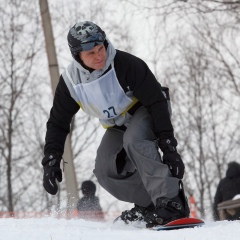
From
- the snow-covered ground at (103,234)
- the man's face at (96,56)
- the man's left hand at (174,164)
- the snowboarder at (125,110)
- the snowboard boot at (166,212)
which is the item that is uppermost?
the man's face at (96,56)

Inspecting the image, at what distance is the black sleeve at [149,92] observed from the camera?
4844mm

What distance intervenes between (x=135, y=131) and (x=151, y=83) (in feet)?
1.26

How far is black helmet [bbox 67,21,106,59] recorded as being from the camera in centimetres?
479

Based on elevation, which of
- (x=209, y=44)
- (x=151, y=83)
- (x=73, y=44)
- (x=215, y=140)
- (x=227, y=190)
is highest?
(x=209, y=44)

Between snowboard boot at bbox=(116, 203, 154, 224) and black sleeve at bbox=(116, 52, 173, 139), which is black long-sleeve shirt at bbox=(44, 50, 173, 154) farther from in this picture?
snowboard boot at bbox=(116, 203, 154, 224)

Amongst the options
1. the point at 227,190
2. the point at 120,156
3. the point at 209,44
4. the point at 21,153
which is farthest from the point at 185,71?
the point at 120,156

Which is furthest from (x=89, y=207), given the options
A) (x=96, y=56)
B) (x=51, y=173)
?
(x=96, y=56)

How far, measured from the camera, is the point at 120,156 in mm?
5312

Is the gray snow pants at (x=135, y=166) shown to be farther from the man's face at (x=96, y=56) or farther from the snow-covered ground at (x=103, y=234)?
the snow-covered ground at (x=103, y=234)

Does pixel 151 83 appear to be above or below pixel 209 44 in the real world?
below

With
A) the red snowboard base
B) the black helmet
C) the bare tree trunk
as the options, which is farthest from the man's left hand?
the bare tree trunk

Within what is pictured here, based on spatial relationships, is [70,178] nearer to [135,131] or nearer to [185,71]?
[135,131]

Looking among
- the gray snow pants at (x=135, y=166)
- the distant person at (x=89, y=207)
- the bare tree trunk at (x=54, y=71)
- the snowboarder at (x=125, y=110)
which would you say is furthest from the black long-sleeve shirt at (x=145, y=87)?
the bare tree trunk at (x=54, y=71)

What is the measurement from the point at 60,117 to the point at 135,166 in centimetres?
73
